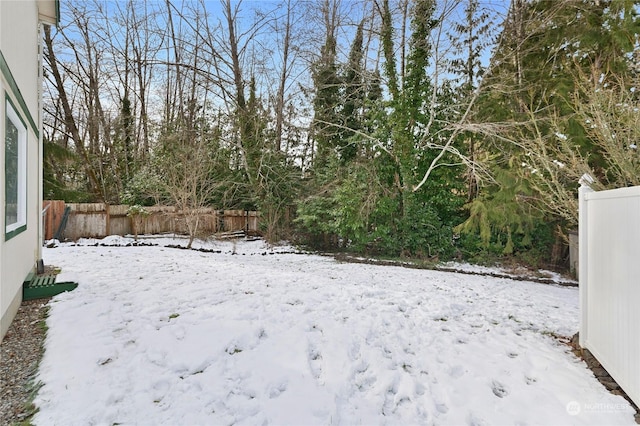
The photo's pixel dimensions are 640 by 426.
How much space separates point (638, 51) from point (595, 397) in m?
5.98

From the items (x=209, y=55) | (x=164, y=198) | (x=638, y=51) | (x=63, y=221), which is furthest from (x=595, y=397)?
(x=209, y=55)

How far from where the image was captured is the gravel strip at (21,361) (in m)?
2.06

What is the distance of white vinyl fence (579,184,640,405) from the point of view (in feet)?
7.18

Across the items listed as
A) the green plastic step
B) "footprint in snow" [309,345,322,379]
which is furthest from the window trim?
"footprint in snow" [309,345,322,379]

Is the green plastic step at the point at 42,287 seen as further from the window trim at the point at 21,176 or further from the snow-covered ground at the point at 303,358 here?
the window trim at the point at 21,176

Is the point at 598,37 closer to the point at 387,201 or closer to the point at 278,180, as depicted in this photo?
the point at 387,201

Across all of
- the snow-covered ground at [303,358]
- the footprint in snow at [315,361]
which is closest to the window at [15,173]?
the snow-covered ground at [303,358]

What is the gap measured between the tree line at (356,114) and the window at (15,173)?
5692 mm

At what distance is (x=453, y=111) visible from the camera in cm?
951

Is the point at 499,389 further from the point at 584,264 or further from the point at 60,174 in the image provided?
the point at 60,174

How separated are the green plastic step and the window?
0.76 metres

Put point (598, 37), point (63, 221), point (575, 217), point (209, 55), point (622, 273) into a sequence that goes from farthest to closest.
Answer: point (209, 55), point (63, 221), point (598, 37), point (575, 217), point (622, 273)

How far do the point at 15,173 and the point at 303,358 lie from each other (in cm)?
374

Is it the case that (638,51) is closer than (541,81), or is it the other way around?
(638,51)
